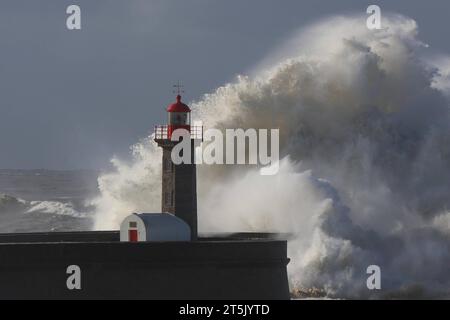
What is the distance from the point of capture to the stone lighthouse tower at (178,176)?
34.5 meters

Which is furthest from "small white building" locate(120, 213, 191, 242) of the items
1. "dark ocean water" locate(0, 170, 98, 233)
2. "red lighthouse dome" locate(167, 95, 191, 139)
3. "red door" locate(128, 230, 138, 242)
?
"dark ocean water" locate(0, 170, 98, 233)

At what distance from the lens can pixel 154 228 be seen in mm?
33500

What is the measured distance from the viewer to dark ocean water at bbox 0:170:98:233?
75.2 meters

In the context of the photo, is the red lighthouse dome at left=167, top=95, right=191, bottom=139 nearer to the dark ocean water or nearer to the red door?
the red door

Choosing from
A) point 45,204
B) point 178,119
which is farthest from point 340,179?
point 45,204

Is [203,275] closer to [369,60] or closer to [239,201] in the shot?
[239,201]

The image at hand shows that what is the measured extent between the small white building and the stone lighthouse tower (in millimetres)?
469

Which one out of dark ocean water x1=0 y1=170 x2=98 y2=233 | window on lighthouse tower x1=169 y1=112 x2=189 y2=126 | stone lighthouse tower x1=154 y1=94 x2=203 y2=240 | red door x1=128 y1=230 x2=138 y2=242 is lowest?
red door x1=128 y1=230 x2=138 y2=242

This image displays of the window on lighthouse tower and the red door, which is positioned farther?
the window on lighthouse tower

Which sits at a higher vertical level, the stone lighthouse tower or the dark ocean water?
the dark ocean water

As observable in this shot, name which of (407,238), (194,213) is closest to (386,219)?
(407,238)

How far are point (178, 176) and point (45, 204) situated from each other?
188ft

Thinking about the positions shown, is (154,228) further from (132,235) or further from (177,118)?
(177,118)
